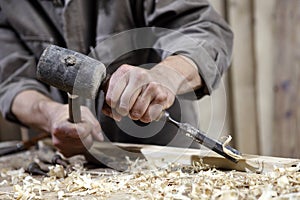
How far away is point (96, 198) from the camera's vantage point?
99cm

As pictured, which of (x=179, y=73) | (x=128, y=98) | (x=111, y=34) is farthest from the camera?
(x=111, y=34)

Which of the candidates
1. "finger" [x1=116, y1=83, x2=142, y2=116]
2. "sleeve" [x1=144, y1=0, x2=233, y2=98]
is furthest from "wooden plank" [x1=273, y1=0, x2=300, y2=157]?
Result: "finger" [x1=116, y1=83, x2=142, y2=116]

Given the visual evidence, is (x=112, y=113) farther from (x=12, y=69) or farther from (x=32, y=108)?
(x=12, y=69)

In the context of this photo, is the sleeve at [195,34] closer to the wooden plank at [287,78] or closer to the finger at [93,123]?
the finger at [93,123]

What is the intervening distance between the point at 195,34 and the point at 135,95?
44 centimetres

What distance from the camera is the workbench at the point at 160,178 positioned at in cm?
93

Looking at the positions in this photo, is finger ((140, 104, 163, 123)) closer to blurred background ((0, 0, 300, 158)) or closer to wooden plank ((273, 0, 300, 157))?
blurred background ((0, 0, 300, 158))

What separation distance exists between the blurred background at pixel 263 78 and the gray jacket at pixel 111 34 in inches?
27.2

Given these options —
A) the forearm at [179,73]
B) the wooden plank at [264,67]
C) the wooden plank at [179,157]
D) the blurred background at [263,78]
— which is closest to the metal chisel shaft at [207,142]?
the wooden plank at [179,157]

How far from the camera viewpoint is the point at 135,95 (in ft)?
3.75

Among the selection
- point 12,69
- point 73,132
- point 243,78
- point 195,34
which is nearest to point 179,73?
point 195,34

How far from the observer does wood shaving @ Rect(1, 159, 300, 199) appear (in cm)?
90

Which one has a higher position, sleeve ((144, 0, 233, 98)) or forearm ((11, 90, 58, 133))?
sleeve ((144, 0, 233, 98))

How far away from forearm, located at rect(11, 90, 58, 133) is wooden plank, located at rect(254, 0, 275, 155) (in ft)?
3.92
